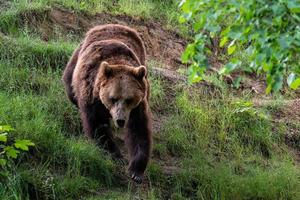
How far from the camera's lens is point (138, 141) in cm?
581

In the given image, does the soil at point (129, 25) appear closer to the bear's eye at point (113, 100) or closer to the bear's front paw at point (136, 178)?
the bear's eye at point (113, 100)

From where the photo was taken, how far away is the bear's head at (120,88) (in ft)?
18.2

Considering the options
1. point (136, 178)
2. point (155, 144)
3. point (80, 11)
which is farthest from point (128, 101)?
point (80, 11)

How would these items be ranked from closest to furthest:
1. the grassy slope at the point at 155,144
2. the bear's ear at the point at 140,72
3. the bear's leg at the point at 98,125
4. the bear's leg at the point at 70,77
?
the grassy slope at the point at 155,144, the bear's ear at the point at 140,72, the bear's leg at the point at 98,125, the bear's leg at the point at 70,77

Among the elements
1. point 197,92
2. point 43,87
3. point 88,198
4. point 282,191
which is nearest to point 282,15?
point 88,198

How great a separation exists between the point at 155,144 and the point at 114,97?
1.24 meters

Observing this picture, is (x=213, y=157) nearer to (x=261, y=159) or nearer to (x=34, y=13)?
(x=261, y=159)

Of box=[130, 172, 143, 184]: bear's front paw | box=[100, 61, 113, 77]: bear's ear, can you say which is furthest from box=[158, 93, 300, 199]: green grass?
box=[100, 61, 113, 77]: bear's ear

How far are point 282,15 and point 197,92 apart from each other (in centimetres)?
Result: 468

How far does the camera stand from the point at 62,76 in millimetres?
7000

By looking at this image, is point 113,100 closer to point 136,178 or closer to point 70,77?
point 136,178

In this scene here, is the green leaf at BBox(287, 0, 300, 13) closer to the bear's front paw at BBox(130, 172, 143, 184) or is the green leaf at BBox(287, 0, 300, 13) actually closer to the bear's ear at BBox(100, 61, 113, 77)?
the bear's ear at BBox(100, 61, 113, 77)

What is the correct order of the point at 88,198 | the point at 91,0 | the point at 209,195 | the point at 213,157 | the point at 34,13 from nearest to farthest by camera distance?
the point at 88,198
the point at 209,195
the point at 213,157
the point at 34,13
the point at 91,0

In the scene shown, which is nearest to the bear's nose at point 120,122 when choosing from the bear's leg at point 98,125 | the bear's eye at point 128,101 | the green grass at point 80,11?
the bear's eye at point 128,101
